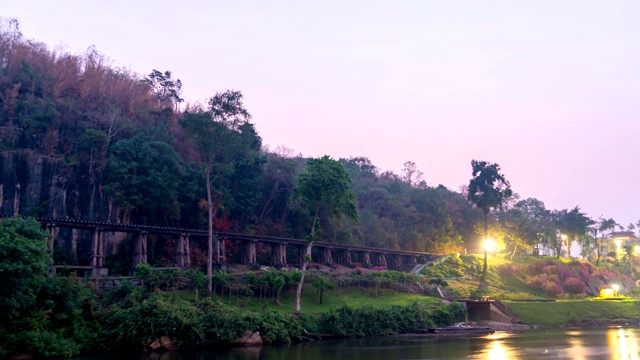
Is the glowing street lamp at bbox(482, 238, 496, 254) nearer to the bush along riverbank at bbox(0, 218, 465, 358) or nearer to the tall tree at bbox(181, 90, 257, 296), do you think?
the bush along riverbank at bbox(0, 218, 465, 358)

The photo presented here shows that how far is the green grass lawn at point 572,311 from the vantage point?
2096 inches

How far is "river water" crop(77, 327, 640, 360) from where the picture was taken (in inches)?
1212

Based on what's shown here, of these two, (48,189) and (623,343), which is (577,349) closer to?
(623,343)

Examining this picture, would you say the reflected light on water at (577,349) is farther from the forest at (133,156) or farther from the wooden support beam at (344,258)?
the wooden support beam at (344,258)

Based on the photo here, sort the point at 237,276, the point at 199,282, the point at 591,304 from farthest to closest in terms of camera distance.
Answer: the point at 591,304 → the point at 237,276 → the point at 199,282

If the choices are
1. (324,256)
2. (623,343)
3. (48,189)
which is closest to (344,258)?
(324,256)

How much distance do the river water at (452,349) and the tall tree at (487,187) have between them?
32979 millimetres

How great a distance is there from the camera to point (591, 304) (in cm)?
5922

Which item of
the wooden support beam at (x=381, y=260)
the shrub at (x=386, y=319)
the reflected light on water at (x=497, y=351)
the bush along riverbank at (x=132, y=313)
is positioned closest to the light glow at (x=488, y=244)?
the wooden support beam at (x=381, y=260)

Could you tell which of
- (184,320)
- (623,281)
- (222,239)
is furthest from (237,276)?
(623,281)

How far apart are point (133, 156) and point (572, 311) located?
157 feet

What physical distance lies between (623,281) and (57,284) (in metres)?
84.4

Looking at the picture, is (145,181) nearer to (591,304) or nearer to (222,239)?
(222,239)

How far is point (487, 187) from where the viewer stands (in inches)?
2995
